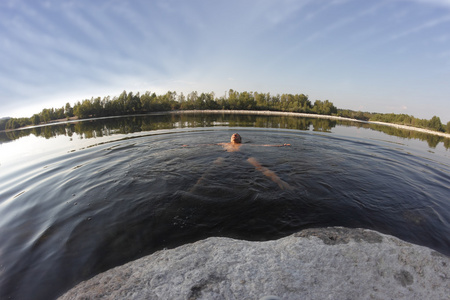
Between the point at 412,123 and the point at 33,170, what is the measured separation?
8704 centimetres

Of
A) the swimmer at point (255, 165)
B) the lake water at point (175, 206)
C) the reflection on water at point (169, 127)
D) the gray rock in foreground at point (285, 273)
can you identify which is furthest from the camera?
the reflection on water at point (169, 127)

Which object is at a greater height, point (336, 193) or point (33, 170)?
point (33, 170)

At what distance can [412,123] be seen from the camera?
59656 millimetres

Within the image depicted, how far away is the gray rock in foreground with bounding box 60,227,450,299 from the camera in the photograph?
2758mm

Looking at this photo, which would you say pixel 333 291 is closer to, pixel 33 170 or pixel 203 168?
pixel 203 168

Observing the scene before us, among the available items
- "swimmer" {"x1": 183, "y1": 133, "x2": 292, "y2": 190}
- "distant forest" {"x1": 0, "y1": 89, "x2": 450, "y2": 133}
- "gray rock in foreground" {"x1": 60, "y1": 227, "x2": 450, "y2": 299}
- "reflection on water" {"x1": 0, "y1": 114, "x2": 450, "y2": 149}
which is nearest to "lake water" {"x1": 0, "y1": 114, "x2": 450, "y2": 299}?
"swimmer" {"x1": 183, "y1": 133, "x2": 292, "y2": 190}

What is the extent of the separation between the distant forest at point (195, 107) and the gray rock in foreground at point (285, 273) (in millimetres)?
69614

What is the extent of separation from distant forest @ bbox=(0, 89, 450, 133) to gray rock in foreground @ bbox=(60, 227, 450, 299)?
228 feet

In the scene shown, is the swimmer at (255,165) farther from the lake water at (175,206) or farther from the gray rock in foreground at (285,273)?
the gray rock in foreground at (285,273)

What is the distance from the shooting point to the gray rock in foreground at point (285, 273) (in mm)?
2758

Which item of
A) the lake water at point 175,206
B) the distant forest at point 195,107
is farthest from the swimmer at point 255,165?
the distant forest at point 195,107

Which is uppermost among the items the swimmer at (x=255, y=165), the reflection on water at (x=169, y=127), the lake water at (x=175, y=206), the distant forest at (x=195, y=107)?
the distant forest at (x=195, y=107)

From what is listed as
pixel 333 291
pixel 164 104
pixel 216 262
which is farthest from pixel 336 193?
pixel 164 104

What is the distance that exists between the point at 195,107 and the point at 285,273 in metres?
118
